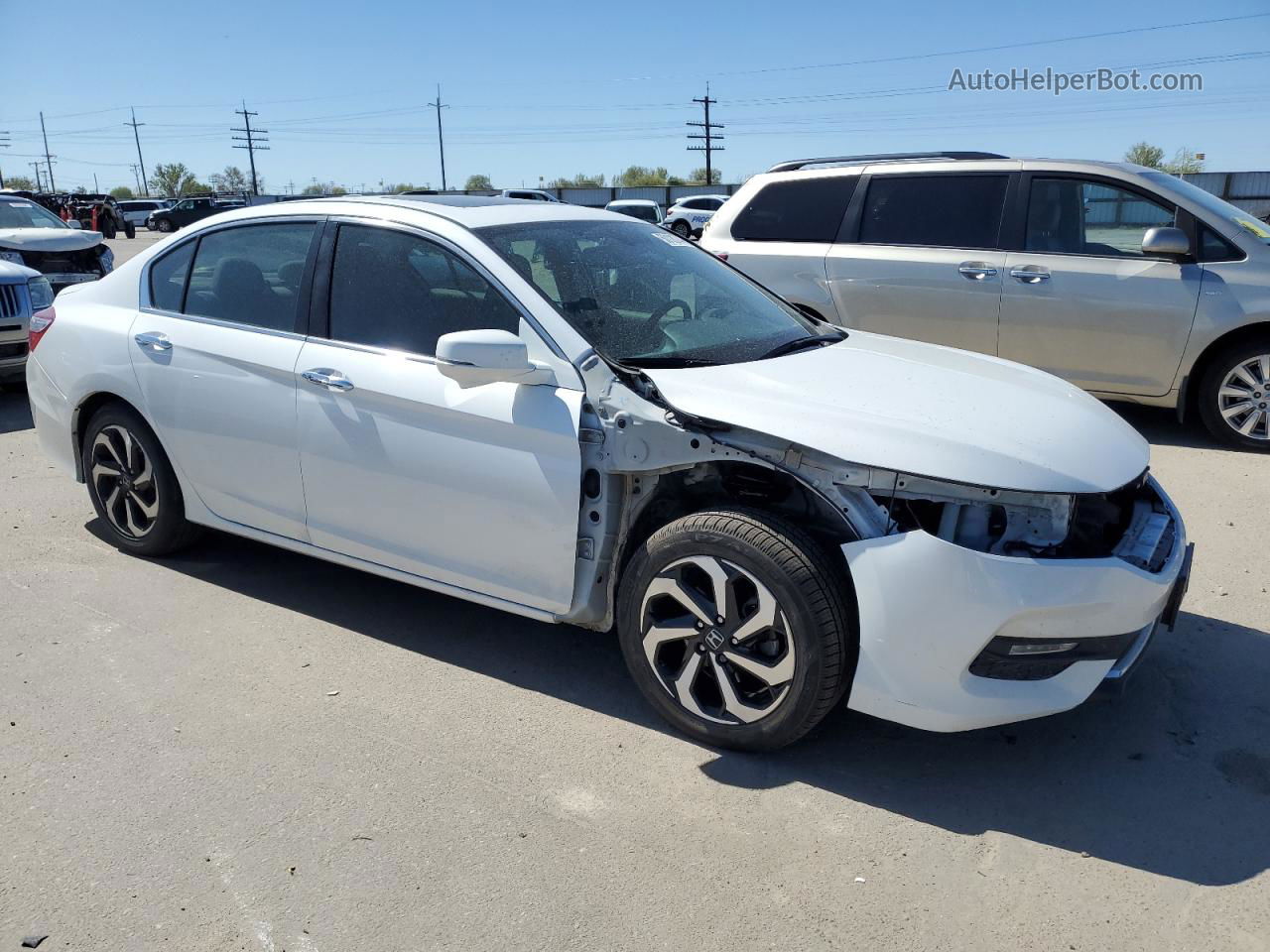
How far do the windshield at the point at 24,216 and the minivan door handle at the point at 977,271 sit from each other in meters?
10.7

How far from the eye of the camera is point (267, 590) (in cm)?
460

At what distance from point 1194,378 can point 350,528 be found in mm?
5620

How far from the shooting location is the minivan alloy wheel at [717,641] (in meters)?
3.08

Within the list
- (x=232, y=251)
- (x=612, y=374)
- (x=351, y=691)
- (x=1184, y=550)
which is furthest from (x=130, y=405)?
(x=1184, y=550)

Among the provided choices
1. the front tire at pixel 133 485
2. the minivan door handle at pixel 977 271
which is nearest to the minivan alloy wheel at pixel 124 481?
the front tire at pixel 133 485

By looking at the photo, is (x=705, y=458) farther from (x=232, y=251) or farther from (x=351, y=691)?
(x=232, y=251)

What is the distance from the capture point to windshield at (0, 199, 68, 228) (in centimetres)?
1212

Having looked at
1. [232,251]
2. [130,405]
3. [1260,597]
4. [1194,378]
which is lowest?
[1260,597]

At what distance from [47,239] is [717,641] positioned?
11339 millimetres

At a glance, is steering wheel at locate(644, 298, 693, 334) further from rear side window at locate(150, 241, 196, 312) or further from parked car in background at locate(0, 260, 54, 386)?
parked car in background at locate(0, 260, 54, 386)

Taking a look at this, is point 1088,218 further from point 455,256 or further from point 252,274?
point 252,274

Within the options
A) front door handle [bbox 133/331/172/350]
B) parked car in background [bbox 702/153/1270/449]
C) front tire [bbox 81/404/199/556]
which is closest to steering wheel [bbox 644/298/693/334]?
front door handle [bbox 133/331/172/350]

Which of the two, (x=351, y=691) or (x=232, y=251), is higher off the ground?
(x=232, y=251)

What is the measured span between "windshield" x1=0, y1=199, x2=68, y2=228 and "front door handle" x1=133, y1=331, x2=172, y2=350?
9.41 meters
